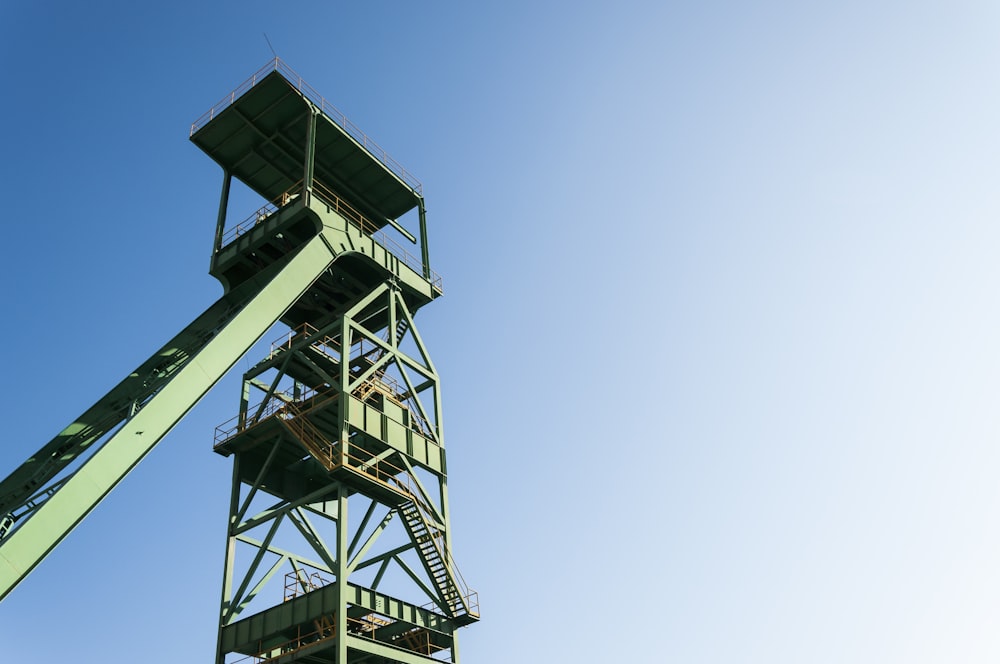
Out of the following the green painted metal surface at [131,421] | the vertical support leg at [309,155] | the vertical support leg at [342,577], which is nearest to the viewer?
the green painted metal surface at [131,421]

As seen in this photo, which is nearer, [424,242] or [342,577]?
[342,577]

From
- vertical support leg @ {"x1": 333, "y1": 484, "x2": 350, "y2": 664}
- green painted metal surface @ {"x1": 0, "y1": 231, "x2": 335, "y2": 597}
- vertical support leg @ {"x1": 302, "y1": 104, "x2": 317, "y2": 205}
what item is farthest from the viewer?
vertical support leg @ {"x1": 302, "y1": 104, "x2": 317, "y2": 205}

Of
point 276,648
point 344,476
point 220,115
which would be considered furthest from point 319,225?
point 276,648

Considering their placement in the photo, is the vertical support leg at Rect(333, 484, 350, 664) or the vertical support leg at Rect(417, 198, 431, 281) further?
the vertical support leg at Rect(417, 198, 431, 281)

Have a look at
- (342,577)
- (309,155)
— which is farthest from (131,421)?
(309,155)

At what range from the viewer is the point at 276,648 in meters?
22.4

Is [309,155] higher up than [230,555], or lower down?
higher up

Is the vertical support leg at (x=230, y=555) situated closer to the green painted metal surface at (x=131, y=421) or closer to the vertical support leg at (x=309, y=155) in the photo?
the green painted metal surface at (x=131, y=421)

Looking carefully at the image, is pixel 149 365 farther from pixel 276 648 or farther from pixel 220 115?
pixel 220 115

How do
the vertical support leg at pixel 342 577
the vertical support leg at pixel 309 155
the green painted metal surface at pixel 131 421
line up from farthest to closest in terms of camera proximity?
the vertical support leg at pixel 309 155 < the vertical support leg at pixel 342 577 < the green painted metal surface at pixel 131 421

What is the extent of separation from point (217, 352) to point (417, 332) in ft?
32.8

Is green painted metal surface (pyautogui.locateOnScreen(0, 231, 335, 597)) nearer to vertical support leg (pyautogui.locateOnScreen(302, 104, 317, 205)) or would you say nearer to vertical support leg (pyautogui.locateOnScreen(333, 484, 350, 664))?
vertical support leg (pyautogui.locateOnScreen(302, 104, 317, 205))

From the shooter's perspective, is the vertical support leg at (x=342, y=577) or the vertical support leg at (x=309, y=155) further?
the vertical support leg at (x=309, y=155)

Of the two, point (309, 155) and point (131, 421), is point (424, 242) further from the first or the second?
point (131, 421)
